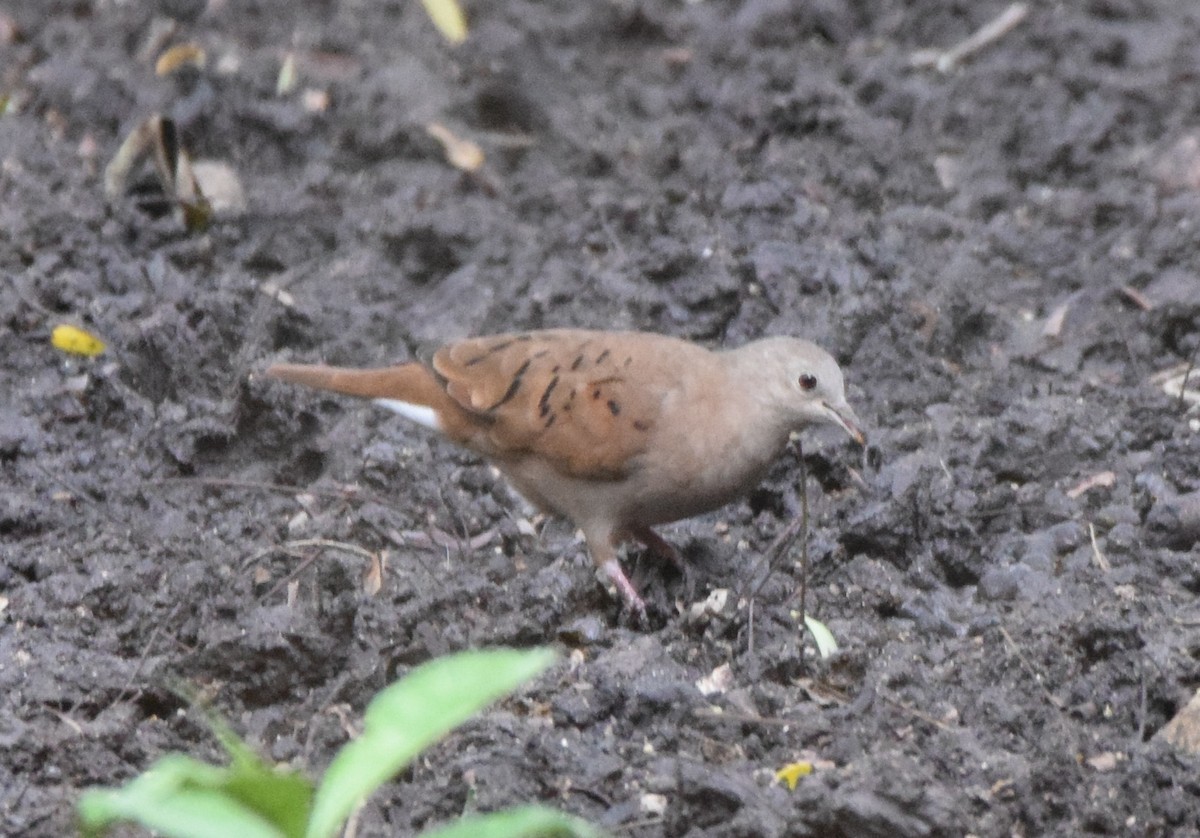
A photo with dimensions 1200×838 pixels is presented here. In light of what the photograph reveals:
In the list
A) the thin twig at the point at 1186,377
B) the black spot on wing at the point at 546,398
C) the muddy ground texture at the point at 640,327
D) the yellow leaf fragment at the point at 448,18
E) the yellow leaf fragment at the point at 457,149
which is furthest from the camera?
the yellow leaf fragment at the point at 448,18

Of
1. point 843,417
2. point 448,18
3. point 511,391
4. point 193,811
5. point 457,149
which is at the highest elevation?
point 193,811

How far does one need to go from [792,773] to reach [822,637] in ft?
2.42

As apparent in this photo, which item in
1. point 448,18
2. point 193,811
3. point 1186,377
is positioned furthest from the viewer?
point 448,18

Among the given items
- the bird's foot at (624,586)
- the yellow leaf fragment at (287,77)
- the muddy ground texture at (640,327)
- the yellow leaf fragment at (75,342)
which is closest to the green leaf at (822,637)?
the muddy ground texture at (640,327)

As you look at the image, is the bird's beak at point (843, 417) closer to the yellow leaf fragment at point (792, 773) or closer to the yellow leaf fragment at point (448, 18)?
the yellow leaf fragment at point (792, 773)

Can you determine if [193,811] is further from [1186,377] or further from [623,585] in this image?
[1186,377]

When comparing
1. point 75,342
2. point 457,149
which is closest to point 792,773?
point 75,342

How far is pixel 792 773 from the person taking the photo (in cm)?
384

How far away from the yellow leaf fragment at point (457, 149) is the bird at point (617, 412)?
1870 mm

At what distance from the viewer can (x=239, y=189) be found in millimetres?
6957

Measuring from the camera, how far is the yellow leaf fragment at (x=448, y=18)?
7.93 meters

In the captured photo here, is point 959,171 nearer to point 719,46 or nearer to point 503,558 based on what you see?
point 719,46

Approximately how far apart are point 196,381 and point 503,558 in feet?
4.30

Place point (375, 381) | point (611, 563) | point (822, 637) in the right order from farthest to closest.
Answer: point (375, 381) < point (611, 563) < point (822, 637)
